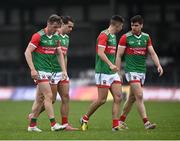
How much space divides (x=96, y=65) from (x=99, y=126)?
197 centimetres

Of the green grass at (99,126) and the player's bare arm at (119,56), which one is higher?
the player's bare arm at (119,56)

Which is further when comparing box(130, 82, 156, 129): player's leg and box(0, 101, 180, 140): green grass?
box(130, 82, 156, 129): player's leg

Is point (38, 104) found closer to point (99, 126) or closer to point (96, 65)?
point (96, 65)

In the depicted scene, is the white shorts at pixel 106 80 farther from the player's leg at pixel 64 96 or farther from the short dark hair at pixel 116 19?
the short dark hair at pixel 116 19

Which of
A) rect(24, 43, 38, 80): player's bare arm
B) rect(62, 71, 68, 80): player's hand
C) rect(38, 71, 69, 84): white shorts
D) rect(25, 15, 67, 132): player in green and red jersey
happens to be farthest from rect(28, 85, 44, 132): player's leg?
rect(24, 43, 38, 80): player's bare arm

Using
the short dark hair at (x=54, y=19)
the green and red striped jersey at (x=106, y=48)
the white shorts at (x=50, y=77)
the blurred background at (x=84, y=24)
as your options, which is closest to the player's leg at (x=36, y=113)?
the white shorts at (x=50, y=77)

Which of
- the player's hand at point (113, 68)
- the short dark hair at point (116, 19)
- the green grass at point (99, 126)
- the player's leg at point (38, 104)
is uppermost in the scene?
the short dark hair at point (116, 19)

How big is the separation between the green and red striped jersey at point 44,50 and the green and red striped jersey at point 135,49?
163 centimetres

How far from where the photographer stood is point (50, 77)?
1869cm

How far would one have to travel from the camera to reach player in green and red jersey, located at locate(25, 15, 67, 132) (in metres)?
18.1

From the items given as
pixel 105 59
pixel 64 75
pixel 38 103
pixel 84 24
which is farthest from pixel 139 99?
pixel 84 24

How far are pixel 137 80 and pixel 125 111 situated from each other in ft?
3.30

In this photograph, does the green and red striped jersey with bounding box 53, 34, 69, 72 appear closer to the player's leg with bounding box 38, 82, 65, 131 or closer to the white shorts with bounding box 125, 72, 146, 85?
the player's leg with bounding box 38, 82, 65, 131

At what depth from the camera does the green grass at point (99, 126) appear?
1683cm
